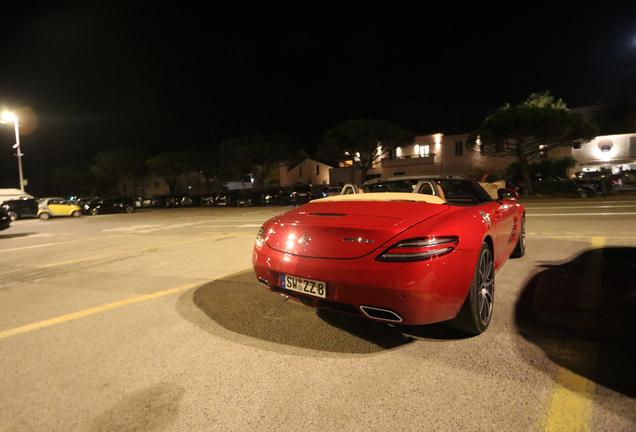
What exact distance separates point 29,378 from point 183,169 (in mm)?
45993

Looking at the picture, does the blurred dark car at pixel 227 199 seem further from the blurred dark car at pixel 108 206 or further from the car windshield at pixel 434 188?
the car windshield at pixel 434 188

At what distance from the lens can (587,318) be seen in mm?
3395

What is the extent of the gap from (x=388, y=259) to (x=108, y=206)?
110 ft

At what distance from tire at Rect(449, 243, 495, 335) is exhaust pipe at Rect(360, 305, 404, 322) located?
695mm

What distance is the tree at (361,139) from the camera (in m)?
33.2

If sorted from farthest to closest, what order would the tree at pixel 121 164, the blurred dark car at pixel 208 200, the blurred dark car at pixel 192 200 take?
the tree at pixel 121 164, the blurred dark car at pixel 192 200, the blurred dark car at pixel 208 200

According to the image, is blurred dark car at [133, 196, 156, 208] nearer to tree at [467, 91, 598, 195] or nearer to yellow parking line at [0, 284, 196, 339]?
tree at [467, 91, 598, 195]

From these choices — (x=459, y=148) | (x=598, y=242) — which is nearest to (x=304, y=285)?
(x=598, y=242)

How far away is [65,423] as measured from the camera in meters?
2.14

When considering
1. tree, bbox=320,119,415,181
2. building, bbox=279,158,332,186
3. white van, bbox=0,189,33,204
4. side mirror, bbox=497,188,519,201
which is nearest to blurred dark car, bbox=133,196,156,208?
white van, bbox=0,189,33,204

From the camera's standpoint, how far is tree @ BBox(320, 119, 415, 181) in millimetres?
33250

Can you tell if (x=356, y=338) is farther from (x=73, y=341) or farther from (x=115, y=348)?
(x=73, y=341)

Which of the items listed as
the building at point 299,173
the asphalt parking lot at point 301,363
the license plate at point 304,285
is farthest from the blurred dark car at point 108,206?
the license plate at point 304,285

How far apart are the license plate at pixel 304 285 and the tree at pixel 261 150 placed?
1520 inches
